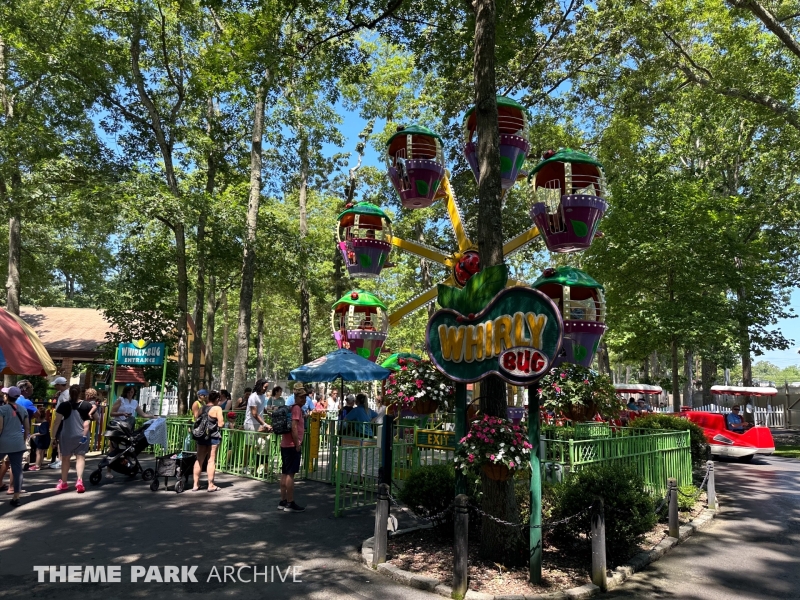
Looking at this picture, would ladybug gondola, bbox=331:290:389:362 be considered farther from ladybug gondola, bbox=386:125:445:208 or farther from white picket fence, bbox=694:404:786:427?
white picket fence, bbox=694:404:786:427

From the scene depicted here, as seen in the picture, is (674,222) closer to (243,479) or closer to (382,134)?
(382,134)

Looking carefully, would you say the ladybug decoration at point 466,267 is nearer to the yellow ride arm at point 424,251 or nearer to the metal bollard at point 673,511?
the yellow ride arm at point 424,251

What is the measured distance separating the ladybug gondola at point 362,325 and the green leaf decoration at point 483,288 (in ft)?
26.4

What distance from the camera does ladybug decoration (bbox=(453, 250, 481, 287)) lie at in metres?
11.9

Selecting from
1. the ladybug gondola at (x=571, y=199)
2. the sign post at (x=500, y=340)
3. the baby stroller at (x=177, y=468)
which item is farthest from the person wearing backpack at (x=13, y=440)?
the ladybug gondola at (x=571, y=199)

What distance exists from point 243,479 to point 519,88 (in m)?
12.9

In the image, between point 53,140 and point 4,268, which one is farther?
point 4,268

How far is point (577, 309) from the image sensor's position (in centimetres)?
819

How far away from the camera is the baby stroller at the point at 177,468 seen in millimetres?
9945

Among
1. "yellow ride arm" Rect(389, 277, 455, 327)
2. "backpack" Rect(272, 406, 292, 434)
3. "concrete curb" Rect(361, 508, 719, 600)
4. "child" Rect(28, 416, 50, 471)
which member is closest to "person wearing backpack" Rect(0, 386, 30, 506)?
"child" Rect(28, 416, 50, 471)

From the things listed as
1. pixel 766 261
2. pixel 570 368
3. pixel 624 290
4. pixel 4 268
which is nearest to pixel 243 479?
pixel 570 368

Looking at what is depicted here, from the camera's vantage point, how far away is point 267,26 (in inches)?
436

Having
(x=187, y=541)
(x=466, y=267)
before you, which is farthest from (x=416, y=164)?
(x=187, y=541)

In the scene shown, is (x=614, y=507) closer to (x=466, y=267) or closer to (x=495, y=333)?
(x=495, y=333)
